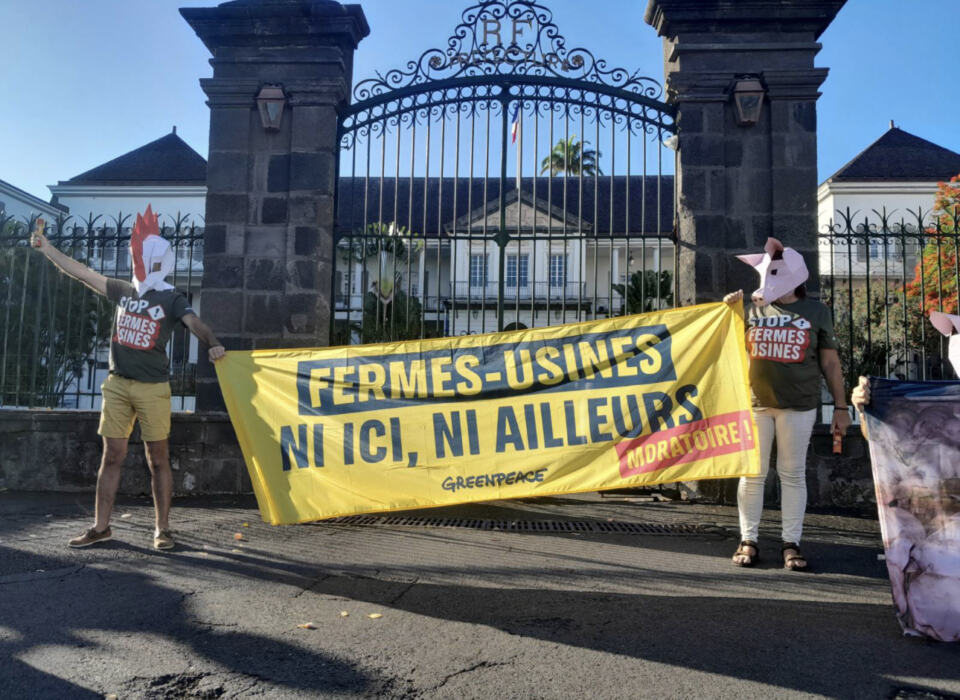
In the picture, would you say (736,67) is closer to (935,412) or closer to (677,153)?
(677,153)

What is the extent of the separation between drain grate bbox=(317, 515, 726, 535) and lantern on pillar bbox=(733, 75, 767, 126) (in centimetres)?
386

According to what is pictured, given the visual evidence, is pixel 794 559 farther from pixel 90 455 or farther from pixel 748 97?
pixel 90 455

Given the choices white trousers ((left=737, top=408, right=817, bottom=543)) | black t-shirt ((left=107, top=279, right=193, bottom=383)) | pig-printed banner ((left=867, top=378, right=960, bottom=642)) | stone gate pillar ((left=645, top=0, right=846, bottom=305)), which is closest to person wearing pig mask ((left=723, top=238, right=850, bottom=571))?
white trousers ((left=737, top=408, right=817, bottom=543))

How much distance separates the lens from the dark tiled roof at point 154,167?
107 feet

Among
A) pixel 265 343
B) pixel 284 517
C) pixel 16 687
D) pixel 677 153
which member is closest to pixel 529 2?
pixel 677 153

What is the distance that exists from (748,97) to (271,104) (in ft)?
15.2

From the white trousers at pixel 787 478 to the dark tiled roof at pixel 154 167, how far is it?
31.4 m

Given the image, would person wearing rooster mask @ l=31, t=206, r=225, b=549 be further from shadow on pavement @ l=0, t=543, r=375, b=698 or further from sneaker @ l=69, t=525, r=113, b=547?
shadow on pavement @ l=0, t=543, r=375, b=698

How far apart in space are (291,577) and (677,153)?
5328 millimetres

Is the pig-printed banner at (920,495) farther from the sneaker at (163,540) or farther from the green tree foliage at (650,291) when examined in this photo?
the sneaker at (163,540)

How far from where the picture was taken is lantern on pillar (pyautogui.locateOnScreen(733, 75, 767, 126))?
22.3 feet

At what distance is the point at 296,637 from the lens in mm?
3188

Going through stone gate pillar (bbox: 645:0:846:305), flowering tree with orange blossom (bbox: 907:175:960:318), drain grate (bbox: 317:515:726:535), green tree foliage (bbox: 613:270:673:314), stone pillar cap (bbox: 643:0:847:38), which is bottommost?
drain grate (bbox: 317:515:726:535)

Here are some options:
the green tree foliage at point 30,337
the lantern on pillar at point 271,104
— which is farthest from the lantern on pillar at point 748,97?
the green tree foliage at point 30,337
